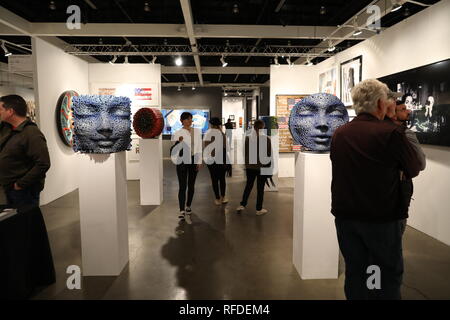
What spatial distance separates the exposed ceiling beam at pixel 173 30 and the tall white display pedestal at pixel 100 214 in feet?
16.7

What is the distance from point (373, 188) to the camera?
5.71 feet

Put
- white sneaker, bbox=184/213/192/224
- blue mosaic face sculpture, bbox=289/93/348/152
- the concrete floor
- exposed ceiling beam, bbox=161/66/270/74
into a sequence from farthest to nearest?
exposed ceiling beam, bbox=161/66/270/74
white sneaker, bbox=184/213/192/224
blue mosaic face sculpture, bbox=289/93/348/152
the concrete floor

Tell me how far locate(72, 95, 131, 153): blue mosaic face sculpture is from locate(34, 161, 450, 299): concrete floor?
4.18 ft

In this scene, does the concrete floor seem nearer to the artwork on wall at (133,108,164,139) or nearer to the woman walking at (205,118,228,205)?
the woman walking at (205,118,228,205)

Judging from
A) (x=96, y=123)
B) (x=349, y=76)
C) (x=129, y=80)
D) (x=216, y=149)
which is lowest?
(x=216, y=149)

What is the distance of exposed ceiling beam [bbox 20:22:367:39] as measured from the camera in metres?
7.15

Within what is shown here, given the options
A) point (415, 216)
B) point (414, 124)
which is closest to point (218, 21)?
point (414, 124)

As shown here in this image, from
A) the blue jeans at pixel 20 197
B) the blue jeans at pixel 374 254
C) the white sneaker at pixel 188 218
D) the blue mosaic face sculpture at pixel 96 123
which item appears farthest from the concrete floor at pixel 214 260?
the blue mosaic face sculpture at pixel 96 123

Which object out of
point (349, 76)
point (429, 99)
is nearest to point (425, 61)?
point (429, 99)

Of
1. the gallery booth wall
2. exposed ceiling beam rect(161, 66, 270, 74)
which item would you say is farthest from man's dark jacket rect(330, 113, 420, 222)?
exposed ceiling beam rect(161, 66, 270, 74)

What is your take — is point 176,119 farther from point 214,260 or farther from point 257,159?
point 214,260

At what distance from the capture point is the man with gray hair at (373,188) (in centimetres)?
168

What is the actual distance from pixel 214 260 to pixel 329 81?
558 cm

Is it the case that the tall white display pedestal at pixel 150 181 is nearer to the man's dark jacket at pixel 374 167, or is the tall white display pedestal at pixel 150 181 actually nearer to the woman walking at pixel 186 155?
the woman walking at pixel 186 155
